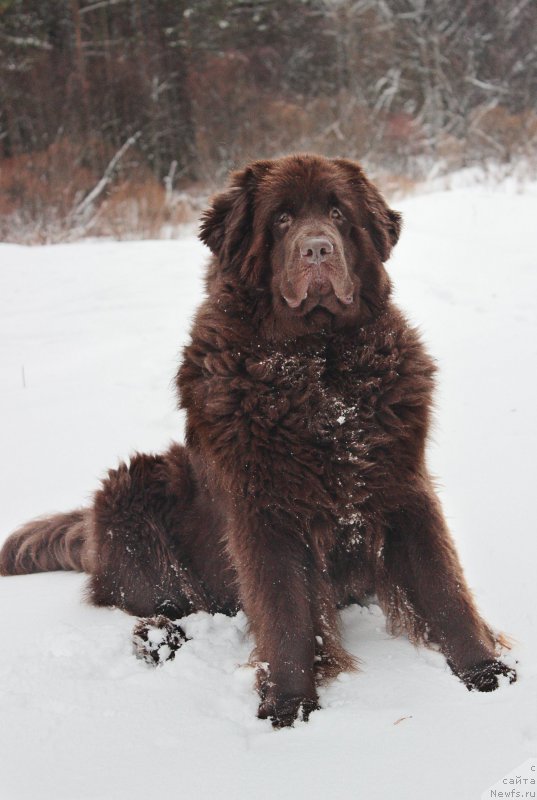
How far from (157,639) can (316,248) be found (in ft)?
4.89

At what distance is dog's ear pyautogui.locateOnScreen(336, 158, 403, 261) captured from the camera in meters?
2.91

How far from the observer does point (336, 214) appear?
9.16 ft

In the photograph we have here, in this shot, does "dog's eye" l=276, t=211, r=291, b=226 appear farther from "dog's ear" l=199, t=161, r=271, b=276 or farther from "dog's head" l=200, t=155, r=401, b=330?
"dog's ear" l=199, t=161, r=271, b=276

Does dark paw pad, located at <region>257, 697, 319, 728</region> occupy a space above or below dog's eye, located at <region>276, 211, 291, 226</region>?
below

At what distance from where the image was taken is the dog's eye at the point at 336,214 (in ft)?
9.12

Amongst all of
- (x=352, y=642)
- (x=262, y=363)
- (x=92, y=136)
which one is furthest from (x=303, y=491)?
(x=92, y=136)

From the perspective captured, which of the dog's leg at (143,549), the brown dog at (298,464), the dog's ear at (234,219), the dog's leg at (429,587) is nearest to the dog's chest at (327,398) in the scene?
the brown dog at (298,464)

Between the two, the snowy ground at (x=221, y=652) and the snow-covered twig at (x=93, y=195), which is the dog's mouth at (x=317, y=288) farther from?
the snow-covered twig at (x=93, y=195)

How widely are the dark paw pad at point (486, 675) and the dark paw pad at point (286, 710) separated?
0.48 meters

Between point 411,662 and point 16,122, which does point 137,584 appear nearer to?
point 411,662

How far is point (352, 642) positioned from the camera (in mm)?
2705

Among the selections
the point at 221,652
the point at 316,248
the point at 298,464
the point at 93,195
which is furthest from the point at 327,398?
the point at 93,195

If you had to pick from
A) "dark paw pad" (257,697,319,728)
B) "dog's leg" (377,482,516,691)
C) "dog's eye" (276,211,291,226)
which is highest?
"dog's eye" (276,211,291,226)

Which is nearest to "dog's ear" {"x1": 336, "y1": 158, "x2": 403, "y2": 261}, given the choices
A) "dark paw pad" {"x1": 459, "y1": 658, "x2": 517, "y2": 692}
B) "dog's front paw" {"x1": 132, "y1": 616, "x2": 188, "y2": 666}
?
"dark paw pad" {"x1": 459, "y1": 658, "x2": 517, "y2": 692}
